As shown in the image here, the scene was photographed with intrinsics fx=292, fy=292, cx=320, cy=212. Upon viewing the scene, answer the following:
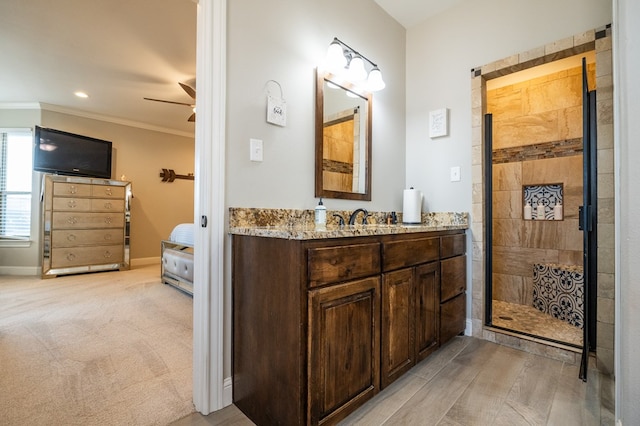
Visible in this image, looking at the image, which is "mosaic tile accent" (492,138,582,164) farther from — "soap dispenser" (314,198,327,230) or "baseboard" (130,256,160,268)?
"baseboard" (130,256,160,268)

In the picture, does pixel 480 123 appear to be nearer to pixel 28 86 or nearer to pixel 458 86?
pixel 458 86

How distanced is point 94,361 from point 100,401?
0.53m

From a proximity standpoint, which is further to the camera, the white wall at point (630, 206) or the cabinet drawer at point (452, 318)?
the cabinet drawer at point (452, 318)

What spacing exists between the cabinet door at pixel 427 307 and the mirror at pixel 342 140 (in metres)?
0.76

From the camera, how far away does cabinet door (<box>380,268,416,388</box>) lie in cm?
148

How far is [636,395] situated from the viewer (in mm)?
926

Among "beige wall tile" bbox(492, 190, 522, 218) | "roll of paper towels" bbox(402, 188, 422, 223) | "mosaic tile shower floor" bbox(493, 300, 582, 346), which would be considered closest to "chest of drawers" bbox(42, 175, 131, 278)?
"roll of paper towels" bbox(402, 188, 422, 223)

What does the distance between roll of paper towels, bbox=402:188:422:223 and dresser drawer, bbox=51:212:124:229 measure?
466cm

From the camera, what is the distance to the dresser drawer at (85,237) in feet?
14.1

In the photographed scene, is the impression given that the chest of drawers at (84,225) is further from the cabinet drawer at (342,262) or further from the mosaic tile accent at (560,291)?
the mosaic tile accent at (560,291)

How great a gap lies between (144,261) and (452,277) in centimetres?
544

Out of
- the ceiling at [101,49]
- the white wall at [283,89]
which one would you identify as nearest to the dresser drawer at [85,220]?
the ceiling at [101,49]

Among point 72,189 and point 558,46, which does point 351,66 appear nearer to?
point 558,46

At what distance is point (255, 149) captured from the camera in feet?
5.33
